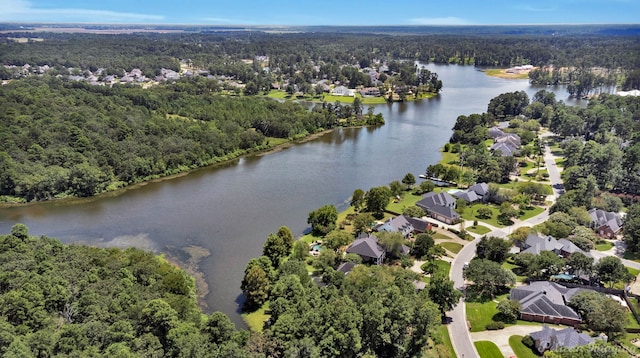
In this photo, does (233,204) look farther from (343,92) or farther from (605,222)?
(343,92)

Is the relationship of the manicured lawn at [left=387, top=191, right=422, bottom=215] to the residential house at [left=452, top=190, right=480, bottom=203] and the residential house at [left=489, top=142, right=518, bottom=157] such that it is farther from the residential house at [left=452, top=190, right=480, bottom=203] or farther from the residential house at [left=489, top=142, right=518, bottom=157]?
the residential house at [left=489, top=142, right=518, bottom=157]

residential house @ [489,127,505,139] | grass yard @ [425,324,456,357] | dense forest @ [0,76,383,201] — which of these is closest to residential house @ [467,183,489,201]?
grass yard @ [425,324,456,357]

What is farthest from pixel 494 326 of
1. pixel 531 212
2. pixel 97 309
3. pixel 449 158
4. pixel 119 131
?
pixel 119 131

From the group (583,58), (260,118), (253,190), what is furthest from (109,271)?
(583,58)

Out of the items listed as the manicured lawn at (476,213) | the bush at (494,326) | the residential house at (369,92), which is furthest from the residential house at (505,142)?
the residential house at (369,92)

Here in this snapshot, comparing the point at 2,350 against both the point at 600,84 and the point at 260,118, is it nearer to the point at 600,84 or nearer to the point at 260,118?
the point at 260,118

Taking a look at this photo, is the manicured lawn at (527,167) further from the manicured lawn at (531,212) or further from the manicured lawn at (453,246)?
the manicured lawn at (453,246)

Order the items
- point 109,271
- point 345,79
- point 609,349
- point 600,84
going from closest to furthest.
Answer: point 609,349 → point 109,271 → point 600,84 → point 345,79
